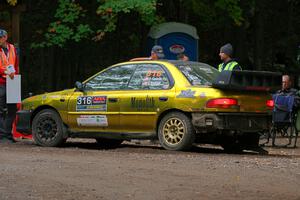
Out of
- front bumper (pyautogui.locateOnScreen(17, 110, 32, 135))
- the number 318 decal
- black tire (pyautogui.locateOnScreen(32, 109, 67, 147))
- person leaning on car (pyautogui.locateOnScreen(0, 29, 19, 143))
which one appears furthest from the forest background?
the number 318 decal

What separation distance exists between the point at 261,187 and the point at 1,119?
705cm

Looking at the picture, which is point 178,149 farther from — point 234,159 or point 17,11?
point 17,11

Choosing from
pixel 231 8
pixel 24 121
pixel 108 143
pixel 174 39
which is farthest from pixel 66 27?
pixel 24 121

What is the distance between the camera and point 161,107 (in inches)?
474

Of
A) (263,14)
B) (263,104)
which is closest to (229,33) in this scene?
(263,14)

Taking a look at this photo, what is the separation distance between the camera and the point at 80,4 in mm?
22062

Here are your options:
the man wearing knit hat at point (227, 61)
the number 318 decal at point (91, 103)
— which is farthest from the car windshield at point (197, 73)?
the number 318 decal at point (91, 103)

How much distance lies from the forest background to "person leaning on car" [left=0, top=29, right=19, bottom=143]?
17.6 feet

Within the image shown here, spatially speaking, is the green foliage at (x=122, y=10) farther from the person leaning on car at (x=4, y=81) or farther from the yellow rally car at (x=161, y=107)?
the yellow rally car at (x=161, y=107)

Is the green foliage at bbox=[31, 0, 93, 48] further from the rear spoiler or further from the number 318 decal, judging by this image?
the rear spoiler

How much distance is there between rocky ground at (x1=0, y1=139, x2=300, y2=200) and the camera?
7.65 m

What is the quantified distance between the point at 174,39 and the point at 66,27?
10.0ft

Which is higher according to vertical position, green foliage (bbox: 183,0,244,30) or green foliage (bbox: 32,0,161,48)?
green foliage (bbox: 183,0,244,30)

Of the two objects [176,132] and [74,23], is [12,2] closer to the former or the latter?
[74,23]
